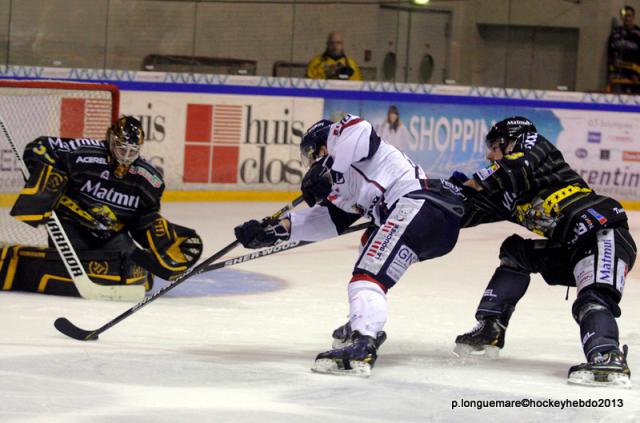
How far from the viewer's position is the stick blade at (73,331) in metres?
4.82

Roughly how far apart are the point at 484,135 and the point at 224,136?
2219mm

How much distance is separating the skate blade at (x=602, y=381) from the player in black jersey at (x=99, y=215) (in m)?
2.31

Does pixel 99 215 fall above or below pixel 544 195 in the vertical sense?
below

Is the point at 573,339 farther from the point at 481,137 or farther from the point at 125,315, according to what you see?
the point at 481,137

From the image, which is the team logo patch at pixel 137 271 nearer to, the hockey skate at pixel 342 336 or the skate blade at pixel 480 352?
the hockey skate at pixel 342 336

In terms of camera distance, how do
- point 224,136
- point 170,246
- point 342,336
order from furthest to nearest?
point 224,136, point 170,246, point 342,336

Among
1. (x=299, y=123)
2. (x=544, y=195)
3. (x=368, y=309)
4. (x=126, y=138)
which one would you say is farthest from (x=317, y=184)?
(x=299, y=123)

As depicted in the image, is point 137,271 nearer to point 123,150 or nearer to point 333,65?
point 123,150

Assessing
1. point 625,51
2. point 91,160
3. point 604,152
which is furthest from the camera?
point 625,51

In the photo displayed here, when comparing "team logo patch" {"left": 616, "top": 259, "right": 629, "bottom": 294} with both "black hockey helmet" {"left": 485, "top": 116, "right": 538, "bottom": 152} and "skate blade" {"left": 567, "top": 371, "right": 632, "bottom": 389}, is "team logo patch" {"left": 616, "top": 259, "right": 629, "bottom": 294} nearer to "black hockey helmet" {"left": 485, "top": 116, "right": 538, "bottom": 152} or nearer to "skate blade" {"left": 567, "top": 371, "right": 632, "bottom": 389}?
"skate blade" {"left": 567, "top": 371, "right": 632, "bottom": 389}

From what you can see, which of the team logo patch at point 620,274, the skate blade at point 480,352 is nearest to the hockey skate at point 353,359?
the skate blade at point 480,352

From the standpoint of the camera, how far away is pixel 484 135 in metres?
10.9

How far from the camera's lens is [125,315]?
4918mm

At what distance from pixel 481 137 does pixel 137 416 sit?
7651 mm
